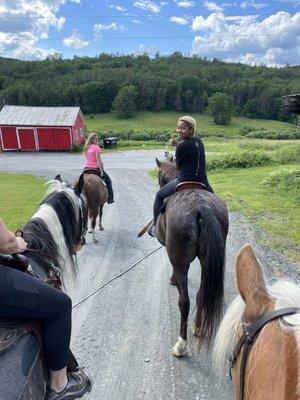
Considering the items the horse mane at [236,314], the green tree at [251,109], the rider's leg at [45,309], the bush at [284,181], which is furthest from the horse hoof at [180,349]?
the green tree at [251,109]

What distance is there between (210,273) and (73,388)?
1987 mm

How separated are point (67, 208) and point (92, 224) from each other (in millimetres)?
4396

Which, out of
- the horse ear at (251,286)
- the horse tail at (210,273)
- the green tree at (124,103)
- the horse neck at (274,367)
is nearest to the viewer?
the horse neck at (274,367)

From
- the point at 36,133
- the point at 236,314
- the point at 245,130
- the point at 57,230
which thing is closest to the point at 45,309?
the point at 57,230

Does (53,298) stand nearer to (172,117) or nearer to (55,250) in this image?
(55,250)

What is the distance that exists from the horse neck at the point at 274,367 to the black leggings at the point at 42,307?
134 cm

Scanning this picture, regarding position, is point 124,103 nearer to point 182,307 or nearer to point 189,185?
point 189,185

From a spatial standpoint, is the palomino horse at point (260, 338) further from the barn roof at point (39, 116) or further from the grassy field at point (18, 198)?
the barn roof at point (39, 116)

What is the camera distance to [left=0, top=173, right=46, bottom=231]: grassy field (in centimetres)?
948

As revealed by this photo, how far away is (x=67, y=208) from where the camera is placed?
11.2 feet

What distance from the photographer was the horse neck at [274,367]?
116 centimetres

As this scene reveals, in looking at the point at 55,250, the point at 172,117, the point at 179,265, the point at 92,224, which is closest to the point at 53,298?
the point at 55,250

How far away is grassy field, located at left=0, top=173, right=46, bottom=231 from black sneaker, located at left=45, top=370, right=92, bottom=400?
21.7ft

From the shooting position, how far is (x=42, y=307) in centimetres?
210
